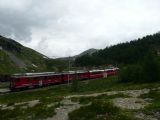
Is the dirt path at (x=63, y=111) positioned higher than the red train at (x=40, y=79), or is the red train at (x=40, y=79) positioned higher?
the red train at (x=40, y=79)

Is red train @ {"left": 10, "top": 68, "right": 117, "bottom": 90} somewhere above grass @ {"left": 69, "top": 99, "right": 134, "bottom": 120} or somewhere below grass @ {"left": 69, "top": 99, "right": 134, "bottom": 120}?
above

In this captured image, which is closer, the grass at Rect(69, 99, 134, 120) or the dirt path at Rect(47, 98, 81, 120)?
the grass at Rect(69, 99, 134, 120)

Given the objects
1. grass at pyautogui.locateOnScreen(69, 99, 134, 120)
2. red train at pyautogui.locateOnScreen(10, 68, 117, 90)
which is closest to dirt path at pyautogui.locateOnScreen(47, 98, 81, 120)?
grass at pyautogui.locateOnScreen(69, 99, 134, 120)

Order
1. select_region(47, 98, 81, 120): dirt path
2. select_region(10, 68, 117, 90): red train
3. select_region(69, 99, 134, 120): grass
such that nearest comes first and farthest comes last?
select_region(69, 99, 134, 120): grass
select_region(47, 98, 81, 120): dirt path
select_region(10, 68, 117, 90): red train

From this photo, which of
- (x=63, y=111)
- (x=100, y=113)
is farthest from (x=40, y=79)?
(x=100, y=113)

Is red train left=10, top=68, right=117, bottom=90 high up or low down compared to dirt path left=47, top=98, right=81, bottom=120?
up

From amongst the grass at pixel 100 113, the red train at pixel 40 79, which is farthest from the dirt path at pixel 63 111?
the red train at pixel 40 79

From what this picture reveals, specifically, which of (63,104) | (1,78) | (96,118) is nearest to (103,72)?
(1,78)

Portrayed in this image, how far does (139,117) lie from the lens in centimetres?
2502

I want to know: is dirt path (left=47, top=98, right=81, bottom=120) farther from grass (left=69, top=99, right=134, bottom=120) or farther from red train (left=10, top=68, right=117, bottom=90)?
red train (left=10, top=68, right=117, bottom=90)

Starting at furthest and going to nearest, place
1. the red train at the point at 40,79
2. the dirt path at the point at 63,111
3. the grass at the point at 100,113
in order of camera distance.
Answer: the red train at the point at 40,79, the dirt path at the point at 63,111, the grass at the point at 100,113

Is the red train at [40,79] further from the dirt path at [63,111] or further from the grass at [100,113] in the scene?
the grass at [100,113]

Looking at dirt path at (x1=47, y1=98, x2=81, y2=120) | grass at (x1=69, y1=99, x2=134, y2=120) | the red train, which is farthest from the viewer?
the red train

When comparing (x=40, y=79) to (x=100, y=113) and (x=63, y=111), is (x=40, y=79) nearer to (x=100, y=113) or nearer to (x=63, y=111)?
(x=63, y=111)
